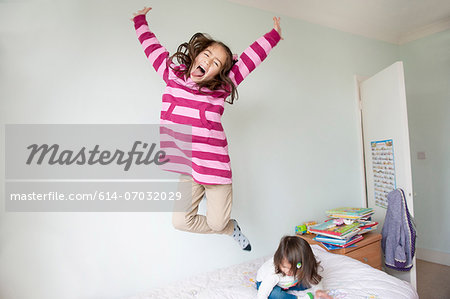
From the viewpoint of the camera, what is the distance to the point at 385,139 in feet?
8.45

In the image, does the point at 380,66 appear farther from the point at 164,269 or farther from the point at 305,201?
the point at 164,269

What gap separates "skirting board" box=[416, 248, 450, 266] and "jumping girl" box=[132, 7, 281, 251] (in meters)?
2.84

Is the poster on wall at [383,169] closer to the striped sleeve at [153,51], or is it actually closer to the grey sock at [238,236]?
the grey sock at [238,236]

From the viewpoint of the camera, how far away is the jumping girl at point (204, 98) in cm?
126

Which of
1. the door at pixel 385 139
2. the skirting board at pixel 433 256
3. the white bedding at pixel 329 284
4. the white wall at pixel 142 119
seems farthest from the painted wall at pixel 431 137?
the white bedding at pixel 329 284

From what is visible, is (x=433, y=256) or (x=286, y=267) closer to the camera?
(x=286, y=267)

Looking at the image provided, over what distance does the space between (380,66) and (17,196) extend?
351 cm

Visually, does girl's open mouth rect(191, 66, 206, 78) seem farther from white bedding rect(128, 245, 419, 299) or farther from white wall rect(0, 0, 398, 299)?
white bedding rect(128, 245, 419, 299)

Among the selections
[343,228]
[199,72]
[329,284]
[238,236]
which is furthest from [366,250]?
[199,72]

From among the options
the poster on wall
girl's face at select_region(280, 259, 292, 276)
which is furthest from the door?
girl's face at select_region(280, 259, 292, 276)

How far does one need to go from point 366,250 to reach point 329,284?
75 cm

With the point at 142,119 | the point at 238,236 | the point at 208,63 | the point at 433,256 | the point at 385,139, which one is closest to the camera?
Result: the point at 208,63

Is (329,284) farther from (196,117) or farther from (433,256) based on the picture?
(433,256)

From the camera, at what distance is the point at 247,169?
7.18ft
